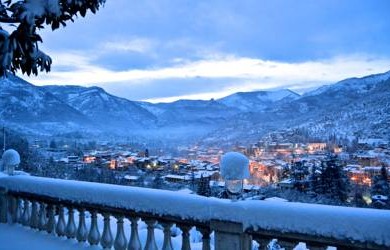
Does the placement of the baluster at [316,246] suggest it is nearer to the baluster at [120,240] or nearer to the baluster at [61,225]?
the baluster at [120,240]

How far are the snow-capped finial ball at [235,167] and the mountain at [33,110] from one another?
315 ft

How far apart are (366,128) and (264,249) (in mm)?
87179

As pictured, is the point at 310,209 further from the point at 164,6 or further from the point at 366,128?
the point at 366,128

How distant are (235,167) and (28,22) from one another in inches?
86.8

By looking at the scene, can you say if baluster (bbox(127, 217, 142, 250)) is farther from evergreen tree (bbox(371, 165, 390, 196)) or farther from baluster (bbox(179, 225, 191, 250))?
evergreen tree (bbox(371, 165, 390, 196))

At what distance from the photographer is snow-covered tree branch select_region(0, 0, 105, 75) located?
11.9 feet

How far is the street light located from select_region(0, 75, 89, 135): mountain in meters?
95.9

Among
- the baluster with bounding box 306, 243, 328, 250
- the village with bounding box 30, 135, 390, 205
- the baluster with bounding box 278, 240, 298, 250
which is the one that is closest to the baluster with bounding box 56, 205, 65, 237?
the baluster with bounding box 278, 240, 298, 250

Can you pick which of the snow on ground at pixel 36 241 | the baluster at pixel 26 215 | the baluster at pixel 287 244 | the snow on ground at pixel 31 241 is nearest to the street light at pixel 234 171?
the baluster at pixel 287 244

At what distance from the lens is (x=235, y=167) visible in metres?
3.63

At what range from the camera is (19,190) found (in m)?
5.99

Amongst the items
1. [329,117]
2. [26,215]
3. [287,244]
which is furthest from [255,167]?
[329,117]

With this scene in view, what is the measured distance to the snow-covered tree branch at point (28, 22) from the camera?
3.63 metres

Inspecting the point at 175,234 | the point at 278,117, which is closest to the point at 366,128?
the point at 278,117
